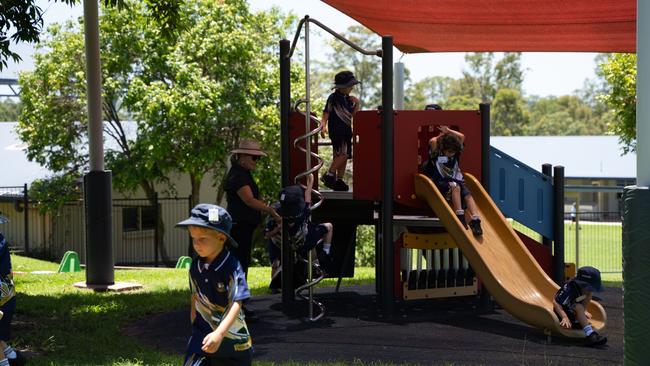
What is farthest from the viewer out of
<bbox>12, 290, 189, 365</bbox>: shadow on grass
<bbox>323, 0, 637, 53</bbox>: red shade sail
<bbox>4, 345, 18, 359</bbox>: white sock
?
<bbox>323, 0, 637, 53</bbox>: red shade sail

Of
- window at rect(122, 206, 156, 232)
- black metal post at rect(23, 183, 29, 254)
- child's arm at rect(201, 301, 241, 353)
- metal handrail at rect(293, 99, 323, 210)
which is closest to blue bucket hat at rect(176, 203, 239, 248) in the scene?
child's arm at rect(201, 301, 241, 353)

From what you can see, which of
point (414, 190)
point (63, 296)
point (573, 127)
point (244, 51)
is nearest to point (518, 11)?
point (414, 190)

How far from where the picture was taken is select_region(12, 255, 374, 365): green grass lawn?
826cm

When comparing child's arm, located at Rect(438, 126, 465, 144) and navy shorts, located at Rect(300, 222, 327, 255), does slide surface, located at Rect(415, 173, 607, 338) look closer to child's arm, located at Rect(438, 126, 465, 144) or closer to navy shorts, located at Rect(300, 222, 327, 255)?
child's arm, located at Rect(438, 126, 465, 144)

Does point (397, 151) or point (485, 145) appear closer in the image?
point (397, 151)

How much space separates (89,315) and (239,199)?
2258 millimetres

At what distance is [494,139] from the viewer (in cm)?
5953

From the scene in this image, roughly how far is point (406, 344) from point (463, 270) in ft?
10.6

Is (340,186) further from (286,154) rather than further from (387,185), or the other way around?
(387,185)

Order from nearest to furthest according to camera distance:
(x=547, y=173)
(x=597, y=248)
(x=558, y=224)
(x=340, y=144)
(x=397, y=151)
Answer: (x=397, y=151) < (x=340, y=144) < (x=558, y=224) < (x=547, y=173) < (x=597, y=248)

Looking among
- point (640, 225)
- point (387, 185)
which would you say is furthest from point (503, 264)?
point (640, 225)

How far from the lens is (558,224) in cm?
1252

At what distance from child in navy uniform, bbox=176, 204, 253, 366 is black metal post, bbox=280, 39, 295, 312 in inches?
192

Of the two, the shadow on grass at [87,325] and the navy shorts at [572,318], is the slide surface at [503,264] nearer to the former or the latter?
the navy shorts at [572,318]
